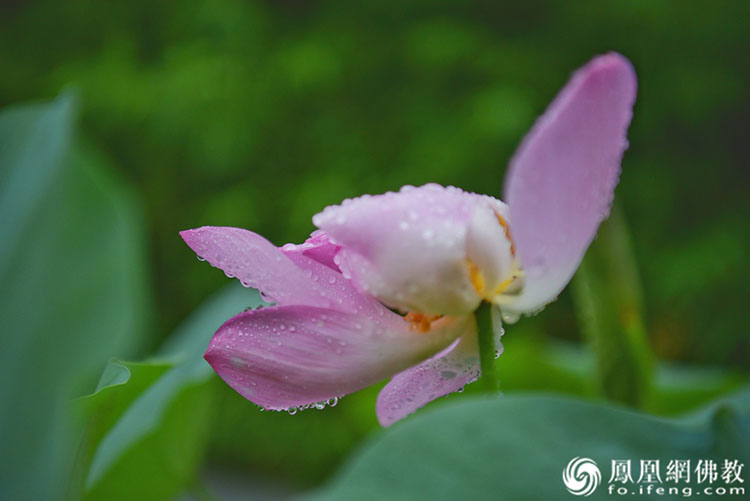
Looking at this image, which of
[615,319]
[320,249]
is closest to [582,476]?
[320,249]

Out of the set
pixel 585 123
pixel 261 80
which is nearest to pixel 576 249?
pixel 585 123

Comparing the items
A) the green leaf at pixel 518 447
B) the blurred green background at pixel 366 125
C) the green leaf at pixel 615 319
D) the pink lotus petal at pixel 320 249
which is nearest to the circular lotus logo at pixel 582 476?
the green leaf at pixel 518 447

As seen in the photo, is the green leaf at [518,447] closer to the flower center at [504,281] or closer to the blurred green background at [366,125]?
the flower center at [504,281]

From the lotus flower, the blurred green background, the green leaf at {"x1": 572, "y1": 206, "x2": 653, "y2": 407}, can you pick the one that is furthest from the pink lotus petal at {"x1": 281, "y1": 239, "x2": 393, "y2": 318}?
the blurred green background

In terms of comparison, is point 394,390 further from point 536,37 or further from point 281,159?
point 281,159

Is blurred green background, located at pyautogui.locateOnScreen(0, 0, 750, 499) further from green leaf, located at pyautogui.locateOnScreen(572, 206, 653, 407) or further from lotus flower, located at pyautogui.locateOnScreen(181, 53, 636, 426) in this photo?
lotus flower, located at pyautogui.locateOnScreen(181, 53, 636, 426)

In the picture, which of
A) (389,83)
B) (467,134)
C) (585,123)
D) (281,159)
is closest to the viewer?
(585,123)

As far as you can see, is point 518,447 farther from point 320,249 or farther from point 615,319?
point 615,319
